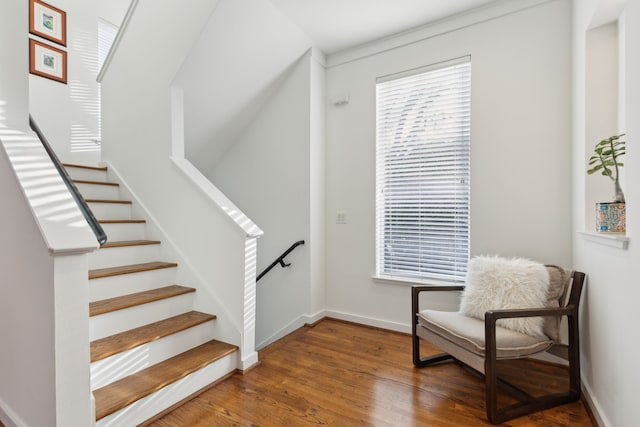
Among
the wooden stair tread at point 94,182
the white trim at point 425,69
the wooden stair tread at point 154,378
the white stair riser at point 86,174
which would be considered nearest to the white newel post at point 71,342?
the wooden stair tread at point 154,378

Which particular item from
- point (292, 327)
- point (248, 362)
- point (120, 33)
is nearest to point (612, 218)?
point (248, 362)

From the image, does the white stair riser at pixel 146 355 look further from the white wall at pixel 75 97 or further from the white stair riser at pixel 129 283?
the white wall at pixel 75 97

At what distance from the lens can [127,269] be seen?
88.8 inches

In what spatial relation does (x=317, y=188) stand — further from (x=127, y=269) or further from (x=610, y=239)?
(x=610, y=239)

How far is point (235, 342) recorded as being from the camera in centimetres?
225

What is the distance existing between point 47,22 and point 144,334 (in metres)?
3.48

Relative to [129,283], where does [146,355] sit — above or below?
below

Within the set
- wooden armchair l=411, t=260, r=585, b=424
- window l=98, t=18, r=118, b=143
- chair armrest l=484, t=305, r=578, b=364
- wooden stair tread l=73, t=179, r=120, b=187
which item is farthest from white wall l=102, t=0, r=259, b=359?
chair armrest l=484, t=305, r=578, b=364

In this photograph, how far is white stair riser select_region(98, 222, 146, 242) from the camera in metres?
2.56

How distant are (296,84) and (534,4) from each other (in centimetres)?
201

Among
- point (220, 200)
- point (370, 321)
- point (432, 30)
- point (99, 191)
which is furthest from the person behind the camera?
point (370, 321)

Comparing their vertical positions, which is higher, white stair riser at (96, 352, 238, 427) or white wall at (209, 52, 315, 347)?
white wall at (209, 52, 315, 347)

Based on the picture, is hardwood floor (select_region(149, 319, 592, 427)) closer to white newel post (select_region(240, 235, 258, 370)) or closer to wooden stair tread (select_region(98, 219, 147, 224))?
white newel post (select_region(240, 235, 258, 370))

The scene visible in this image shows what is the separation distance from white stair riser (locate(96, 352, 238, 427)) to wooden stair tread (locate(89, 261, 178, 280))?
2.74 feet
